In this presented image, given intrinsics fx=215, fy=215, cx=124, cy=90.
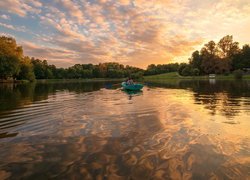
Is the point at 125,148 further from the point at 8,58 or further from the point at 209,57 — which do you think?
the point at 209,57

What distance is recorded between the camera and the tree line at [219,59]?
127m

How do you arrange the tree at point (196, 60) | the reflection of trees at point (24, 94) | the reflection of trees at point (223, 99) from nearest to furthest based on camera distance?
the reflection of trees at point (223, 99) < the reflection of trees at point (24, 94) < the tree at point (196, 60)

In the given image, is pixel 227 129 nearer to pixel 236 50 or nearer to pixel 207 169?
pixel 207 169

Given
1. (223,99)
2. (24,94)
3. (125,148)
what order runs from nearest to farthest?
1. (125,148)
2. (223,99)
3. (24,94)

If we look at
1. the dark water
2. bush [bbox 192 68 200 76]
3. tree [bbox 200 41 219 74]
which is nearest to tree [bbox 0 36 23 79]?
the dark water

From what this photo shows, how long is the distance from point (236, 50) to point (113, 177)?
148073mm

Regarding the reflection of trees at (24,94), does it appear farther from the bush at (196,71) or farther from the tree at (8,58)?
the bush at (196,71)

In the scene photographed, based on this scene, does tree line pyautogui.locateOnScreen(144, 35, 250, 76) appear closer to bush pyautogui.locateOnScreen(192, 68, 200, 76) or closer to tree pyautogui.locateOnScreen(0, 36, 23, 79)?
bush pyautogui.locateOnScreen(192, 68, 200, 76)

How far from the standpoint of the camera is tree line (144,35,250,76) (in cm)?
12712

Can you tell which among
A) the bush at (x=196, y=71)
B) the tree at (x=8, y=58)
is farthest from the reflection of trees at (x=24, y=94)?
the bush at (x=196, y=71)

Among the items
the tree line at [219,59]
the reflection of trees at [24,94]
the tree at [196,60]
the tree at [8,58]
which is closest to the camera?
the reflection of trees at [24,94]

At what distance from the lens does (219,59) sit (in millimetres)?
128250

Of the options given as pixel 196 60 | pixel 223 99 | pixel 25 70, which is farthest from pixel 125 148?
pixel 196 60

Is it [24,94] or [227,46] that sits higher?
[227,46]
